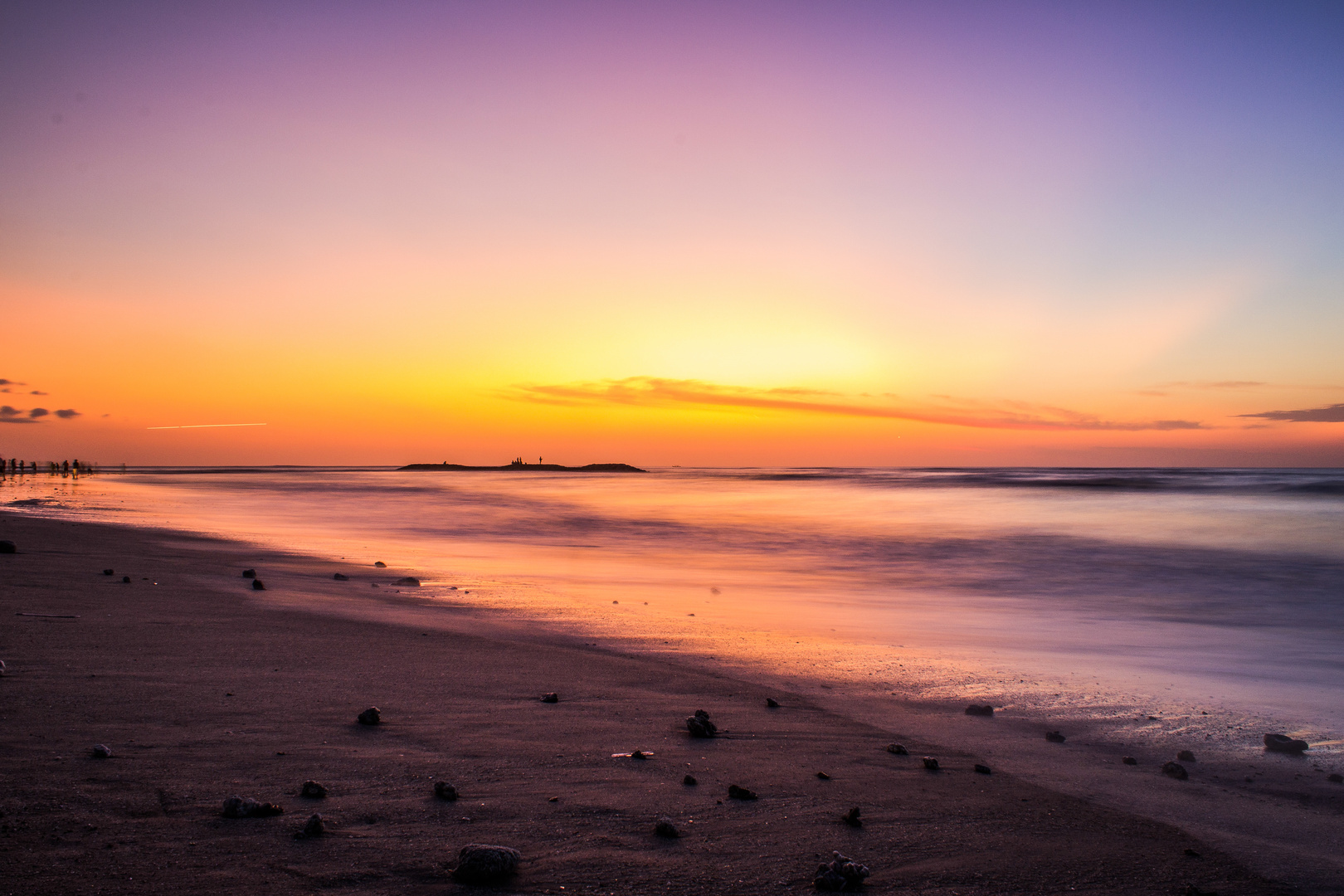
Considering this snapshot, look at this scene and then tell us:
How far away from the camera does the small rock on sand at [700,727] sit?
4402 millimetres

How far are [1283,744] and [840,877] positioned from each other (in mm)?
3757

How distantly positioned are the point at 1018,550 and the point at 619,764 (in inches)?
696

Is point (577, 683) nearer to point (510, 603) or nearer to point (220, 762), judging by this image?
point (220, 762)

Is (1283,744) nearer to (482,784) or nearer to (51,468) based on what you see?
(482,784)

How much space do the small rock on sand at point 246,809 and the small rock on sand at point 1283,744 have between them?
550 cm

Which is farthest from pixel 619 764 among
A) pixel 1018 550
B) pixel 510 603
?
pixel 1018 550

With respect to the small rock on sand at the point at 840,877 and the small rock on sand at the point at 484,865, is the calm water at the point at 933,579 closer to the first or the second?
the small rock on sand at the point at 840,877

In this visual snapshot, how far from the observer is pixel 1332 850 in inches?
137

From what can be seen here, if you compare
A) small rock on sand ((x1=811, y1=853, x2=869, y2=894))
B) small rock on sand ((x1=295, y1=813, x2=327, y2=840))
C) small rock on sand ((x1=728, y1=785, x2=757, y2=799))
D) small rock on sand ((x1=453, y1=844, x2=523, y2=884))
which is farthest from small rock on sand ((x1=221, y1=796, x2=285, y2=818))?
small rock on sand ((x1=811, y1=853, x2=869, y2=894))

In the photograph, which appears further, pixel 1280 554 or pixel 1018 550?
pixel 1018 550

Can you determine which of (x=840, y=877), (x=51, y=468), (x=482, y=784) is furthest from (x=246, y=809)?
(x=51, y=468)

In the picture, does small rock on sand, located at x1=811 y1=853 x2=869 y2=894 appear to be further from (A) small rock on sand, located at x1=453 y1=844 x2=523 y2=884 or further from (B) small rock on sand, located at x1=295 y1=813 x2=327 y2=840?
(B) small rock on sand, located at x1=295 y1=813 x2=327 y2=840

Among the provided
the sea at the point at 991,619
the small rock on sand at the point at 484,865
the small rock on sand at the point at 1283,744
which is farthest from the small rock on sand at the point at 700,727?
the small rock on sand at the point at 1283,744

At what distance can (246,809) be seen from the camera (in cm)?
301
